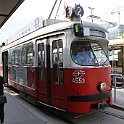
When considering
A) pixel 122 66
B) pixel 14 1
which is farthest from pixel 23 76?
pixel 122 66

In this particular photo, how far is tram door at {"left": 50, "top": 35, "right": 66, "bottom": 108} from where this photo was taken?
877 cm

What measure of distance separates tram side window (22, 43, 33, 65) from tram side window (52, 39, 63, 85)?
1950mm

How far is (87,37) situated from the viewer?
880 centimetres

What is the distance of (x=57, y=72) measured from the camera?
29.5 feet

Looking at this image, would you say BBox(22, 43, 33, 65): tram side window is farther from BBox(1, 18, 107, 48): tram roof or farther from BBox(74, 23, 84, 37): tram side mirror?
BBox(74, 23, 84, 37): tram side mirror

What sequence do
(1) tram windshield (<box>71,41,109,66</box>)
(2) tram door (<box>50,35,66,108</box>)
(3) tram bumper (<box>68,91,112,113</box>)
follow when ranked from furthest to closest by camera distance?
(2) tram door (<box>50,35,66,108</box>), (1) tram windshield (<box>71,41,109,66</box>), (3) tram bumper (<box>68,91,112,113</box>)

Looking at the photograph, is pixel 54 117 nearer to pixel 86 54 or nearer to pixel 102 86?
pixel 102 86

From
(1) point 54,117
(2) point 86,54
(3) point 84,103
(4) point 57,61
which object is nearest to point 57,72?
(4) point 57,61

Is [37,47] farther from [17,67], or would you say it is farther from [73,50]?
[17,67]

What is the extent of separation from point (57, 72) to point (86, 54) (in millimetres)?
1026

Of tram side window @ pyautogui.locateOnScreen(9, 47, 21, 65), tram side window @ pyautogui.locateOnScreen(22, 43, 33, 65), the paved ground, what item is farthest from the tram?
tram side window @ pyautogui.locateOnScreen(9, 47, 21, 65)

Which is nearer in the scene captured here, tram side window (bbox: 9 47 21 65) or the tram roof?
the tram roof

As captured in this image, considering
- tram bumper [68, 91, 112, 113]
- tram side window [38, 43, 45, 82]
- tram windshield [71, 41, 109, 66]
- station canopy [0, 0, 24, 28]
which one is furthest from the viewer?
station canopy [0, 0, 24, 28]

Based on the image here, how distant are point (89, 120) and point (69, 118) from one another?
674 mm
